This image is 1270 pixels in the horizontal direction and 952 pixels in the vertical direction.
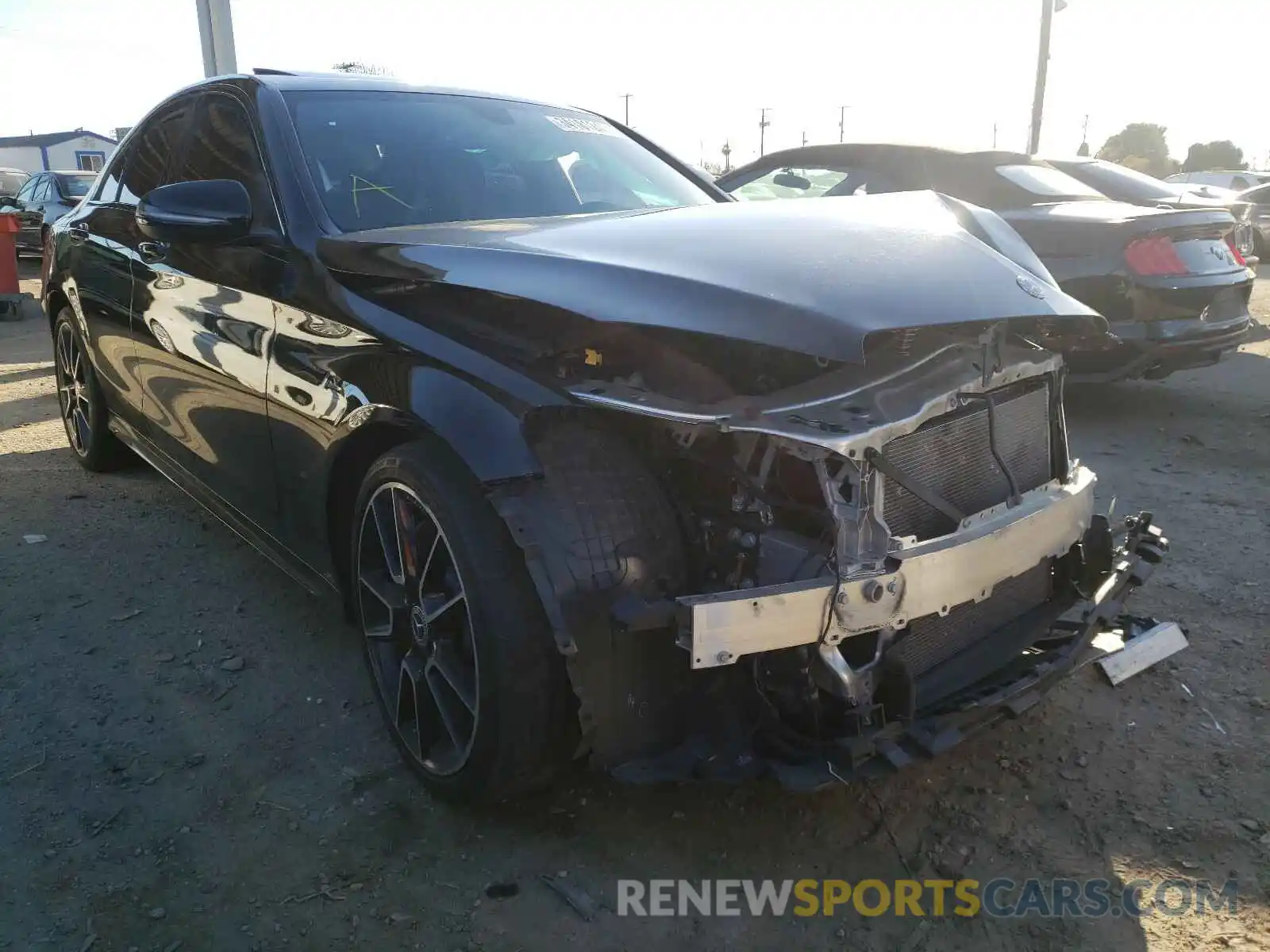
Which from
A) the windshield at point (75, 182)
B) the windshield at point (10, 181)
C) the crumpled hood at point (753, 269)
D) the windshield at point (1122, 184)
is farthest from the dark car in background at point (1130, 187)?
the windshield at point (10, 181)

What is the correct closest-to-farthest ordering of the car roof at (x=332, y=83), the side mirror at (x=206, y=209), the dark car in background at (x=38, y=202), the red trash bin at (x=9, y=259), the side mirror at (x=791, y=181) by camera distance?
the side mirror at (x=206, y=209)
the car roof at (x=332, y=83)
the side mirror at (x=791, y=181)
the red trash bin at (x=9, y=259)
the dark car in background at (x=38, y=202)

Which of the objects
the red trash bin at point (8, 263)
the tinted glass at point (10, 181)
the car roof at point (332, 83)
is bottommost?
the red trash bin at point (8, 263)

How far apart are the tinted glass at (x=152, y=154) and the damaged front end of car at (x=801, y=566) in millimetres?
2570

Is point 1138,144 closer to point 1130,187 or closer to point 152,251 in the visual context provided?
point 1130,187

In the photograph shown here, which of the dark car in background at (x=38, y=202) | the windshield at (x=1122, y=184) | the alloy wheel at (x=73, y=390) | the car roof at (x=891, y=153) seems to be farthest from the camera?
the dark car in background at (x=38, y=202)

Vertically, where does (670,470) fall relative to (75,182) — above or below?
below

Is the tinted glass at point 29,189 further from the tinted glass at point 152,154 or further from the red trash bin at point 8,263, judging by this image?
the tinted glass at point 152,154

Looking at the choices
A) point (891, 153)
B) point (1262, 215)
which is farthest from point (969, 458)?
point (1262, 215)

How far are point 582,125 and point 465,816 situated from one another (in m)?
2.55

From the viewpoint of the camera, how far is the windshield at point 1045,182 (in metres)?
6.01

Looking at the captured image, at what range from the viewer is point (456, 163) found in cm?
308

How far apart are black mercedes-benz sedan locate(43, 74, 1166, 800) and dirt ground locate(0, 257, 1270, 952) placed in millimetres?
237

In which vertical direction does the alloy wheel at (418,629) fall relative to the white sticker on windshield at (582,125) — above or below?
below

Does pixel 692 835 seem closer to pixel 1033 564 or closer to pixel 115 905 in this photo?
pixel 1033 564
